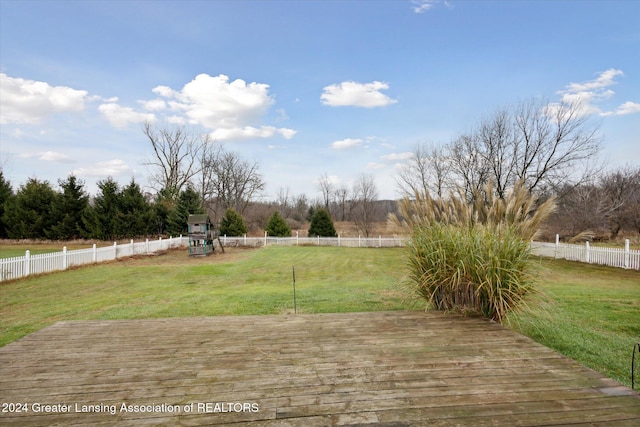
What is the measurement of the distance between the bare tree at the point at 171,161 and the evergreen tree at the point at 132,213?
326 inches

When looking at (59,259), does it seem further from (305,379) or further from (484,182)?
(484,182)

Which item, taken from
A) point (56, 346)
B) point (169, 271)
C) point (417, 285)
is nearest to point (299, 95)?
point (169, 271)

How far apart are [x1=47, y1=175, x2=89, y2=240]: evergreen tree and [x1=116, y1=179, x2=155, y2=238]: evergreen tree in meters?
2.55

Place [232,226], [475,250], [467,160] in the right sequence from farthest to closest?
[232,226] → [467,160] → [475,250]

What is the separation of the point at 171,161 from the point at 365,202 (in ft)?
62.3

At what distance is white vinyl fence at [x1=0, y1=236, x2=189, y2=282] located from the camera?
8133mm

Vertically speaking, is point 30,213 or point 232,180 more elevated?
point 232,180

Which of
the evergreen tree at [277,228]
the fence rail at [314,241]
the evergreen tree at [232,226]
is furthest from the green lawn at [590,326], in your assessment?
the evergreen tree at [232,226]

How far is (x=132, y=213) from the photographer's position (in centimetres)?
1970

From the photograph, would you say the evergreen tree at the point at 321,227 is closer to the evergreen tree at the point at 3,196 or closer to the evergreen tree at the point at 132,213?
the evergreen tree at the point at 132,213

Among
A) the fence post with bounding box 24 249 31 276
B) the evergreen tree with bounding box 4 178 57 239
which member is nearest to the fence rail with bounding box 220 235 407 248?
the evergreen tree with bounding box 4 178 57 239

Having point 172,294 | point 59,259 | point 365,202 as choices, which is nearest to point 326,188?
point 365,202

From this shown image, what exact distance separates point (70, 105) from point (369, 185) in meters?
23.7

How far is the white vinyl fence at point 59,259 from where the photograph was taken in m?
8.13
